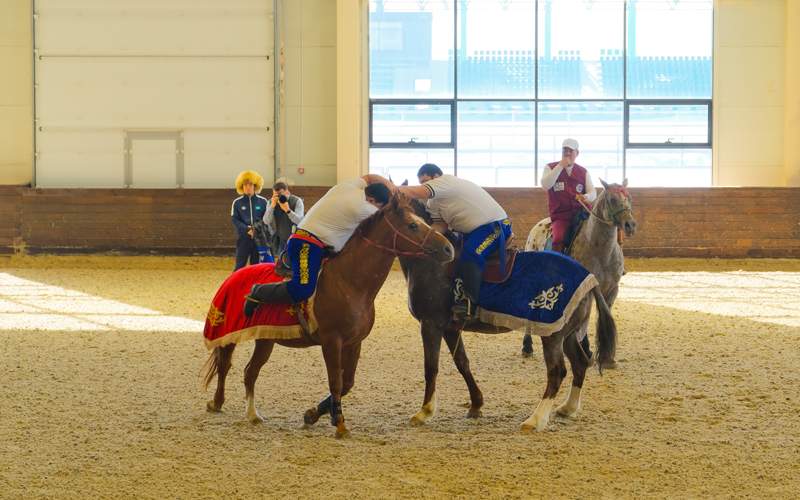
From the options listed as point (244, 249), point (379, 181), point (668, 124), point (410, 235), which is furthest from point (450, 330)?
point (668, 124)

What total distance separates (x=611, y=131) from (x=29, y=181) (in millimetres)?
10690

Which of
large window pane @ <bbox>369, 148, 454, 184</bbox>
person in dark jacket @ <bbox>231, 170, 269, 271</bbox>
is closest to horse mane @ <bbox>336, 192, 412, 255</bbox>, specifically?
person in dark jacket @ <bbox>231, 170, 269, 271</bbox>

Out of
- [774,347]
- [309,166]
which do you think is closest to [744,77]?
[309,166]

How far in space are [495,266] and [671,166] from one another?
1342 cm

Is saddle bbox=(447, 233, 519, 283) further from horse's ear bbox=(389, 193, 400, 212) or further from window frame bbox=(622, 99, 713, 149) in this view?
window frame bbox=(622, 99, 713, 149)

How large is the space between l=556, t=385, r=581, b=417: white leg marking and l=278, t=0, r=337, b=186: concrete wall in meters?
12.8

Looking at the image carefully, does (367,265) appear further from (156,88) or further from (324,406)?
(156,88)

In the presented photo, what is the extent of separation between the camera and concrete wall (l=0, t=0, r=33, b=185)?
64.0 feet

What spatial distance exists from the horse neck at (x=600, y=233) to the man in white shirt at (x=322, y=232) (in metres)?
2.96

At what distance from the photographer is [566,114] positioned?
1933cm

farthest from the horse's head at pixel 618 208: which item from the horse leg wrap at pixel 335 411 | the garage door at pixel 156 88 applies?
the garage door at pixel 156 88

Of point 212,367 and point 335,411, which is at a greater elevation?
point 212,367

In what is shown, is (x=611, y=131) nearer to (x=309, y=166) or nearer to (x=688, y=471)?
(x=309, y=166)

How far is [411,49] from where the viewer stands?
19438 mm
